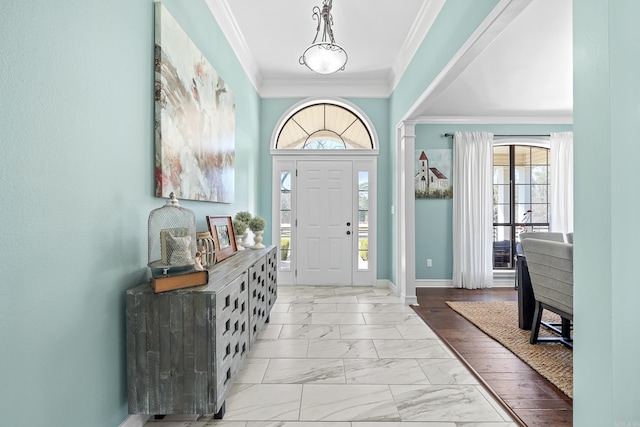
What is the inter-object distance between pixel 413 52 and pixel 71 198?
3635 mm

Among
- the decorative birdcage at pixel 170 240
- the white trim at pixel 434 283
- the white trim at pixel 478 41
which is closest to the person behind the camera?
the decorative birdcage at pixel 170 240

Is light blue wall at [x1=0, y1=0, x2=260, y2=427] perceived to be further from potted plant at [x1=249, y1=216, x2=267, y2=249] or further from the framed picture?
potted plant at [x1=249, y1=216, x2=267, y2=249]

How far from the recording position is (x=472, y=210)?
523 centimetres

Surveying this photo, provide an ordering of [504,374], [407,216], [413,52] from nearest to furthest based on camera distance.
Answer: [504,374]
[413,52]
[407,216]

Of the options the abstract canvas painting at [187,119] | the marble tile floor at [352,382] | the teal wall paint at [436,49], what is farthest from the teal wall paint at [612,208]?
the abstract canvas painting at [187,119]

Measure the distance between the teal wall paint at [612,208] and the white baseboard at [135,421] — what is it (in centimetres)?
200

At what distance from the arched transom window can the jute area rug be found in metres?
2.76

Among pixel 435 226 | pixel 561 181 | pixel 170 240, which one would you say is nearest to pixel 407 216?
pixel 435 226

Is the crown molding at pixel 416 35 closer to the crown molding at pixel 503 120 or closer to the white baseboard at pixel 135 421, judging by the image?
the crown molding at pixel 503 120

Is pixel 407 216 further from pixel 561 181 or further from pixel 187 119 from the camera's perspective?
pixel 561 181

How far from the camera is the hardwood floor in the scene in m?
1.94

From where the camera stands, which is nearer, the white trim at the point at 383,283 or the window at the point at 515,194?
the white trim at the point at 383,283

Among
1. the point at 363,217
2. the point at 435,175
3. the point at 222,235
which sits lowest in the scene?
the point at 222,235

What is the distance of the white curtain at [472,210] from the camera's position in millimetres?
5223
